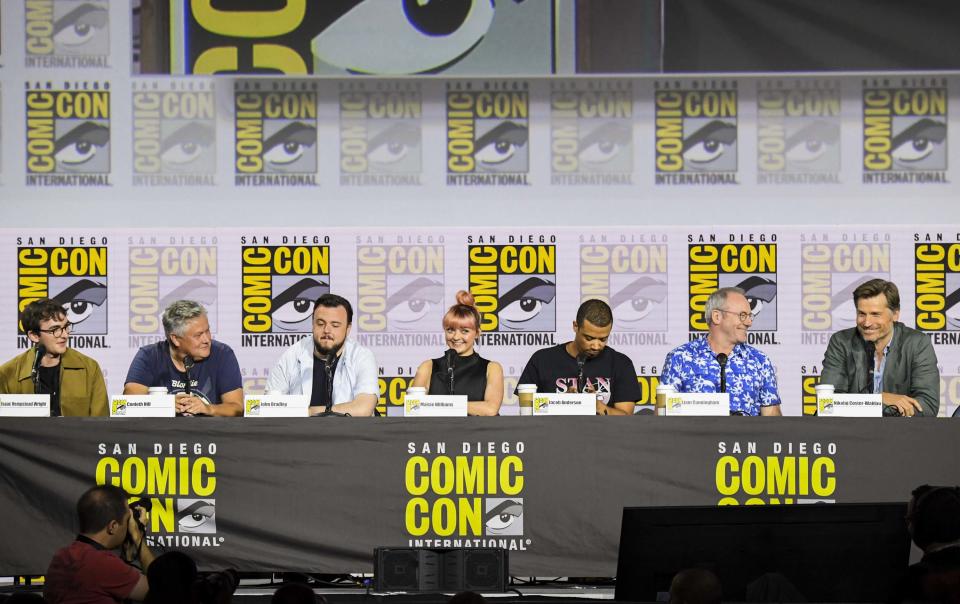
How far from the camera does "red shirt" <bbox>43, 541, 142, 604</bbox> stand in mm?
3369

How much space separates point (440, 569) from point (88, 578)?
126cm

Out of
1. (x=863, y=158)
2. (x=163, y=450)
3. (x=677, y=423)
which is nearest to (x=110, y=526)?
(x=163, y=450)

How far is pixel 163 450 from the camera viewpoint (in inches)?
173

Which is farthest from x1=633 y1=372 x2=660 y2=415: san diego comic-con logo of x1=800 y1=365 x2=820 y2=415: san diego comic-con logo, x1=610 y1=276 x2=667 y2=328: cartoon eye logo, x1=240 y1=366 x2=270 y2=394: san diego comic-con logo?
x1=240 y1=366 x2=270 y2=394: san diego comic-con logo

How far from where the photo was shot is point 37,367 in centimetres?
512

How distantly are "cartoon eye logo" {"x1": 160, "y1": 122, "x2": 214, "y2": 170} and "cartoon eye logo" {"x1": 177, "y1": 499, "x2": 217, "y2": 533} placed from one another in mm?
2899

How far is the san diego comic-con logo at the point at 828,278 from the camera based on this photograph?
6.65m

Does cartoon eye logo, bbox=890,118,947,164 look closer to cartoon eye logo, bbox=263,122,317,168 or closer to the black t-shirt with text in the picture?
the black t-shirt with text

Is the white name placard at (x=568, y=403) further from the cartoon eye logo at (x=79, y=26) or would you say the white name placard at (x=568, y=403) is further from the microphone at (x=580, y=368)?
the cartoon eye logo at (x=79, y=26)

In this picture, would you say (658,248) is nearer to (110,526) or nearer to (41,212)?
(41,212)

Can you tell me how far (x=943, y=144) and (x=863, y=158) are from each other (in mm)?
440

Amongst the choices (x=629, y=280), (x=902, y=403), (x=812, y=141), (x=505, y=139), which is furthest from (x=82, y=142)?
(x=902, y=403)

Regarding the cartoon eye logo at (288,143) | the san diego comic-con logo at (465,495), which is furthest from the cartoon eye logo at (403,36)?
the san diego comic-con logo at (465,495)

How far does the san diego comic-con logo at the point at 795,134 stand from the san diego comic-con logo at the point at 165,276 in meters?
3.10
